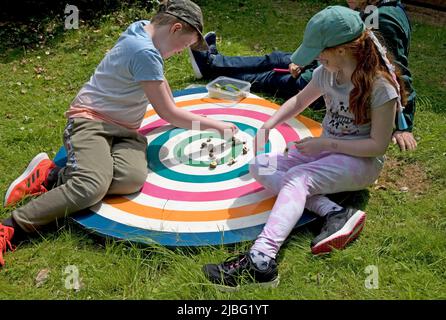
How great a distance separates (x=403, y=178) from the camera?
123 inches

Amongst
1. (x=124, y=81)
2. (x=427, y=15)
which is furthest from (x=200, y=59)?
(x=427, y=15)

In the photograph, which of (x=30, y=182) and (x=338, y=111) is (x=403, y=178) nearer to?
(x=338, y=111)

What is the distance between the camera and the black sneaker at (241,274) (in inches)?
90.4

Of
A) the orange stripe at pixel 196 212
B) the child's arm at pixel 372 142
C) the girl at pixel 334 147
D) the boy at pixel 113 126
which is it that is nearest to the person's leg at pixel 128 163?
the boy at pixel 113 126

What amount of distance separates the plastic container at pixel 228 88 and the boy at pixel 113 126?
85 cm

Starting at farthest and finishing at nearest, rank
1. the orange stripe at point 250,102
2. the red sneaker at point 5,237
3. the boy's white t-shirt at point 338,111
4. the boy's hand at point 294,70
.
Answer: the boy's hand at point 294,70, the orange stripe at point 250,102, the boy's white t-shirt at point 338,111, the red sneaker at point 5,237

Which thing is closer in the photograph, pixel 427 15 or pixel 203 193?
pixel 203 193

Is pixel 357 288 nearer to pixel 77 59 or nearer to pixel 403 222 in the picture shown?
pixel 403 222

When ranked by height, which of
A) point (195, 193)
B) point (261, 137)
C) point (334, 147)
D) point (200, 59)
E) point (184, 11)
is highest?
point (184, 11)

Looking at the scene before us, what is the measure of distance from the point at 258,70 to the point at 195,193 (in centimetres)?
157

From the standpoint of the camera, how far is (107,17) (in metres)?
5.54

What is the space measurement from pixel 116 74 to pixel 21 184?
0.79 m

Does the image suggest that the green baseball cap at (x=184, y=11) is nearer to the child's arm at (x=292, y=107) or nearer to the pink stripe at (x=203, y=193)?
the child's arm at (x=292, y=107)

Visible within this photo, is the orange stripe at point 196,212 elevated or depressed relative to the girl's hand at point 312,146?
depressed
